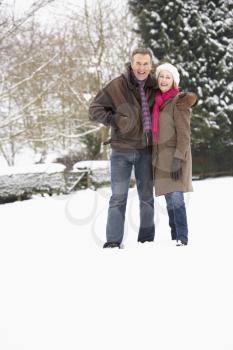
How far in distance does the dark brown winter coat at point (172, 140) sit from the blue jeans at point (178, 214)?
92 mm

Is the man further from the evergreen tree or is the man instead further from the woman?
the evergreen tree

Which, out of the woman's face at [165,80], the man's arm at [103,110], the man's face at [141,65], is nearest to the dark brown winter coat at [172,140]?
the woman's face at [165,80]

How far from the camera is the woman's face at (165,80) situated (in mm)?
3756

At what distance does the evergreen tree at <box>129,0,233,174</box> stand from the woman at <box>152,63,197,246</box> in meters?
8.64

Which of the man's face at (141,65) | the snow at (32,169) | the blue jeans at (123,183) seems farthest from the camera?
the snow at (32,169)

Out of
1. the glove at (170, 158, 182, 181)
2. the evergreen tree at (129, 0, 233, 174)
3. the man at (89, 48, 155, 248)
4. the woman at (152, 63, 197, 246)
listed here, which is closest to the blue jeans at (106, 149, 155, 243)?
the man at (89, 48, 155, 248)

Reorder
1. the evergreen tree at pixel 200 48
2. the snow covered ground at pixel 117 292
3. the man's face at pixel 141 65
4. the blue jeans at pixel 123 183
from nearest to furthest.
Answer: the snow covered ground at pixel 117 292, the man's face at pixel 141 65, the blue jeans at pixel 123 183, the evergreen tree at pixel 200 48

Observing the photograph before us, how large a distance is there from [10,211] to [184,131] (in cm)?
443

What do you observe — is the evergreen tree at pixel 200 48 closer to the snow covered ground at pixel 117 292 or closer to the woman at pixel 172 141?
the snow covered ground at pixel 117 292

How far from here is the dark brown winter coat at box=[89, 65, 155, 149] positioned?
3744mm

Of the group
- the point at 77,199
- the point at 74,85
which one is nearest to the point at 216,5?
the point at 74,85

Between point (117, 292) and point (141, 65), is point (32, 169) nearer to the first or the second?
point (141, 65)

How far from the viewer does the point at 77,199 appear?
890 cm

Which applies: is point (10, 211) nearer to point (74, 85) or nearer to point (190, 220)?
point (190, 220)
